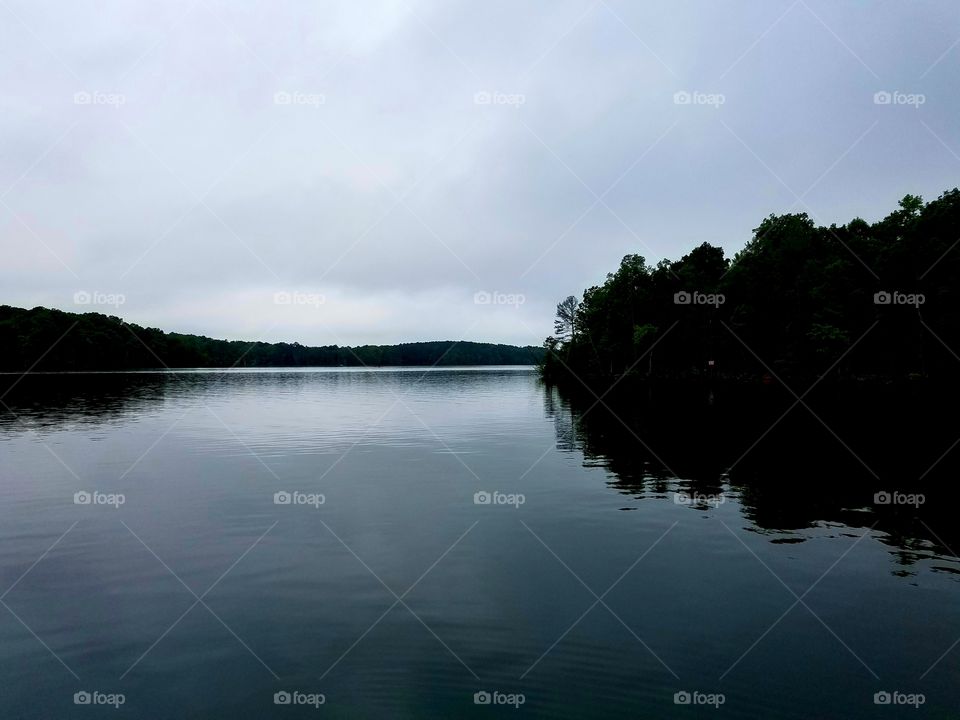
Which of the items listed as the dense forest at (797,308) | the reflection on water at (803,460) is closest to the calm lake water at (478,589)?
the reflection on water at (803,460)

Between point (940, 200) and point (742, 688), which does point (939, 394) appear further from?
point (742, 688)

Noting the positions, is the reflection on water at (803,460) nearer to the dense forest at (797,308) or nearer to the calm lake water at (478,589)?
the calm lake water at (478,589)

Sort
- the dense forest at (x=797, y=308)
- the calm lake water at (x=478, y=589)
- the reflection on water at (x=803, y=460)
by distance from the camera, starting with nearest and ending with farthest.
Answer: the calm lake water at (x=478, y=589) < the reflection on water at (x=803, y=460) < the dense forest at (x=797, y=308)

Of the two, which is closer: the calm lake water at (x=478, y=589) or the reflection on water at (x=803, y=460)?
the calm lake water at (x=478, y=589)

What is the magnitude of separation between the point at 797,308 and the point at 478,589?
333 feet

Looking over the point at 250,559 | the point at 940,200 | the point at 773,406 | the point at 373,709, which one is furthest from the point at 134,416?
the point at 940,200

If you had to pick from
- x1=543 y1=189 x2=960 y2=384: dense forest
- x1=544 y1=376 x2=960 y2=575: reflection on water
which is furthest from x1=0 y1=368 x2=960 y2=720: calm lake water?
x1=543 y1=189 x2=960 y2=384: dense forest

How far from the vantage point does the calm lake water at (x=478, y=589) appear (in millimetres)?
10328

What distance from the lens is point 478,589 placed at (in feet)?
48.6

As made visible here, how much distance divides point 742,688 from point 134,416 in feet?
206

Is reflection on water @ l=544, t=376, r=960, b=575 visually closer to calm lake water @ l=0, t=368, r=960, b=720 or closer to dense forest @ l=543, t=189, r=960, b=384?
calm lake water @ l=0, t=368, r=960, b=720

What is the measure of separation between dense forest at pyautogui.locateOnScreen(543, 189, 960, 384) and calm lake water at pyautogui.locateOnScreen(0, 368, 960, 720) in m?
55.5

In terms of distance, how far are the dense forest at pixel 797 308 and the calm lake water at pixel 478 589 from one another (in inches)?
2184

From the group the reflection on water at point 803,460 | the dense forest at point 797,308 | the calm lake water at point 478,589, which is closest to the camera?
the calm lake water at point 478,589
